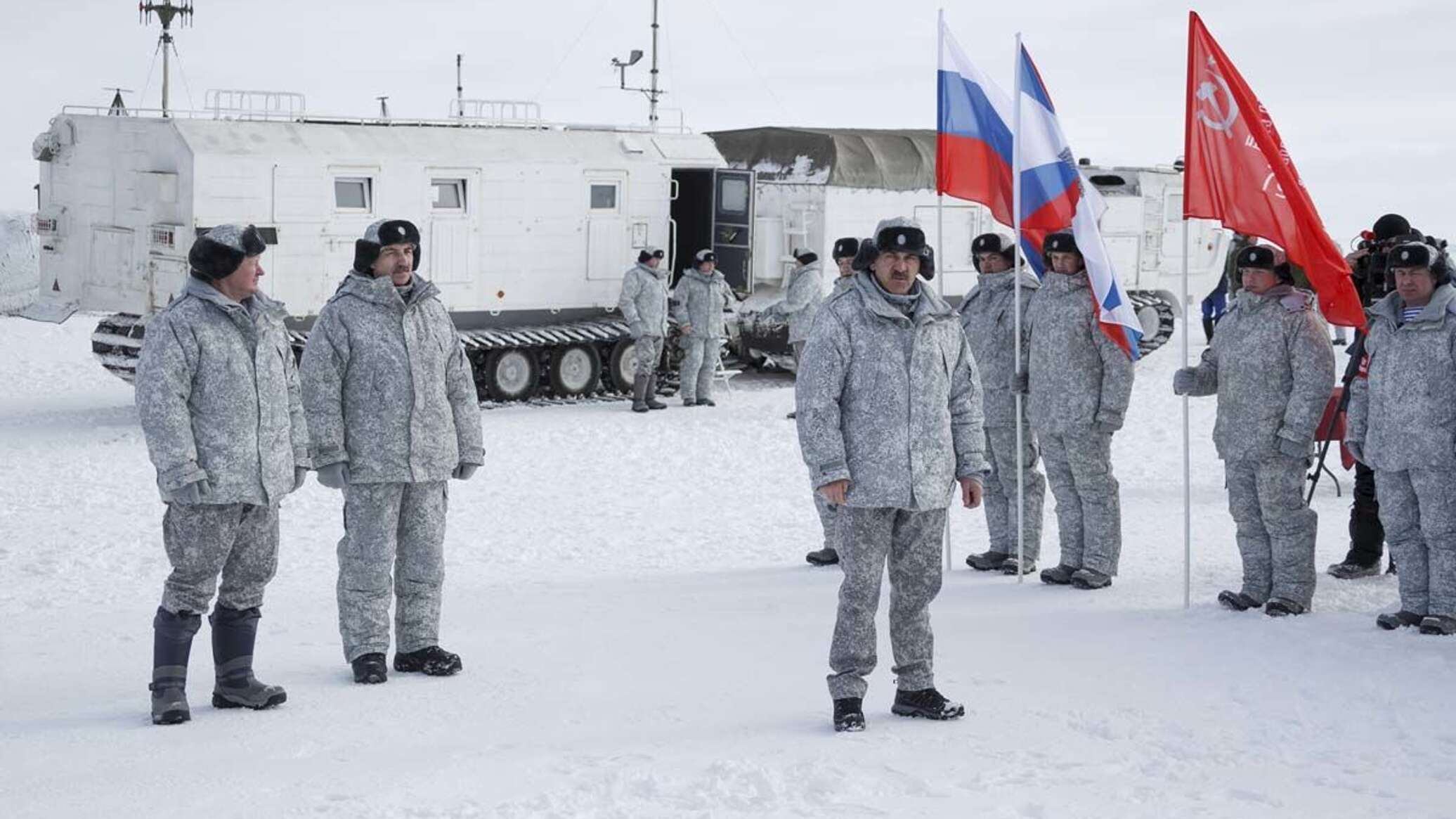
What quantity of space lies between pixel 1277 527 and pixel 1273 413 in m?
0.52

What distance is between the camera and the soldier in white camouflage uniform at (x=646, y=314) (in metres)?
18.3

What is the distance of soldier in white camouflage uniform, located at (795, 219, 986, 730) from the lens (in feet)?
21.8

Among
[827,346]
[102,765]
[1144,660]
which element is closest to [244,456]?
[102,765]

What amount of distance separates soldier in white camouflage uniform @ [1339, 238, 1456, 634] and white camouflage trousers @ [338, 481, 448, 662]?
4.04 meters

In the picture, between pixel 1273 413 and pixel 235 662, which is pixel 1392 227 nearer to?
pixel 1273 413

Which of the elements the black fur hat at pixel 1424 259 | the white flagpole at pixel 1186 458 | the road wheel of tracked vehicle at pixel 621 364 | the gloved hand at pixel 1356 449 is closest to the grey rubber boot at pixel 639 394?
the road wheel of tracked vehicle at pixel 621 364

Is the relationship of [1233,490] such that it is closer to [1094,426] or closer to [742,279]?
[1094,426]

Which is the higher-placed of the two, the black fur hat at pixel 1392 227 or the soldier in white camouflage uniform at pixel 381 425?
the black fur hat at pixel 1392 227

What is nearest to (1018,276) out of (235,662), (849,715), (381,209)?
(849,715)

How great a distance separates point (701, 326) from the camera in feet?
60.7

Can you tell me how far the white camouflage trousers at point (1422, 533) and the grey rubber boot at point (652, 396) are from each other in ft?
34.2

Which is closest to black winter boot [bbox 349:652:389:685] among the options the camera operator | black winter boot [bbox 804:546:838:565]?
black winter boot [bbox 804:546:838:565]

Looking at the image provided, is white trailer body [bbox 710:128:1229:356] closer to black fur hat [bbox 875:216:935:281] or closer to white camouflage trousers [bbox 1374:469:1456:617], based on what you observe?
white camouflage trousers [bbox 1374:469:1456:617]

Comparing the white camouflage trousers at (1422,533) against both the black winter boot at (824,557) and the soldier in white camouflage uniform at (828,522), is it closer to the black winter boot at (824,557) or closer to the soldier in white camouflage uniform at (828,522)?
the soldier in white camouflage uniform at (828,522)
